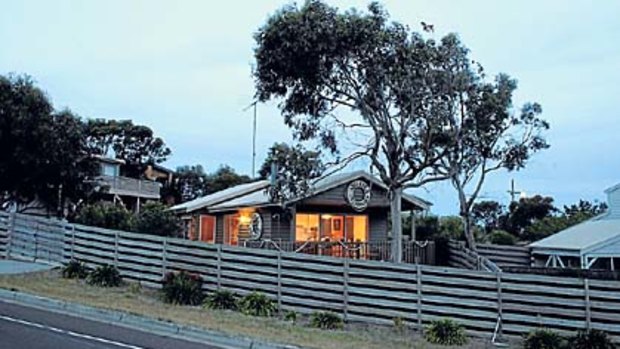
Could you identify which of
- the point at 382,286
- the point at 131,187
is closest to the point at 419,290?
the point at 382,286

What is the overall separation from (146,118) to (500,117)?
3917 cm

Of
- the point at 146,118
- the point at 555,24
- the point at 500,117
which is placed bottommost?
the point at 500,117

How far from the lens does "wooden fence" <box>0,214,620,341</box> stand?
12.1 meters

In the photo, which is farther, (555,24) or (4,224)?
(4,224)

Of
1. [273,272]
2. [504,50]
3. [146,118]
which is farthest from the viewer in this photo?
[146,118]

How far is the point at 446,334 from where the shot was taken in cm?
1217

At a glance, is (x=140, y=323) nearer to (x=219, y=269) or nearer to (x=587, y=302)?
(x=219, y=269)

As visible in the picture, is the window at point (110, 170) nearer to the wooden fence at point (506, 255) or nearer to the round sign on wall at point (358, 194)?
the round sign on wall at point (358, 194)

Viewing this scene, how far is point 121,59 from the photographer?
2573cm

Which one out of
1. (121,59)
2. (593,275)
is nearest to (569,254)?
(593,275)

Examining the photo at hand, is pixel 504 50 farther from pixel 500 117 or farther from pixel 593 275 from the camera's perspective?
pixel 593 275

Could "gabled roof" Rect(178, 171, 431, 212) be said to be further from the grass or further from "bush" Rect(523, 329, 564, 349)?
"bush" Rect(523, 329, 564, 349)

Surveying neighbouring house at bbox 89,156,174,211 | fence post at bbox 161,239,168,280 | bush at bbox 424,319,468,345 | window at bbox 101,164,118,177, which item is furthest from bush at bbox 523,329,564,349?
window at bbox 101,164,118,177

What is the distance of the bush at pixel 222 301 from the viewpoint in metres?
14.3
